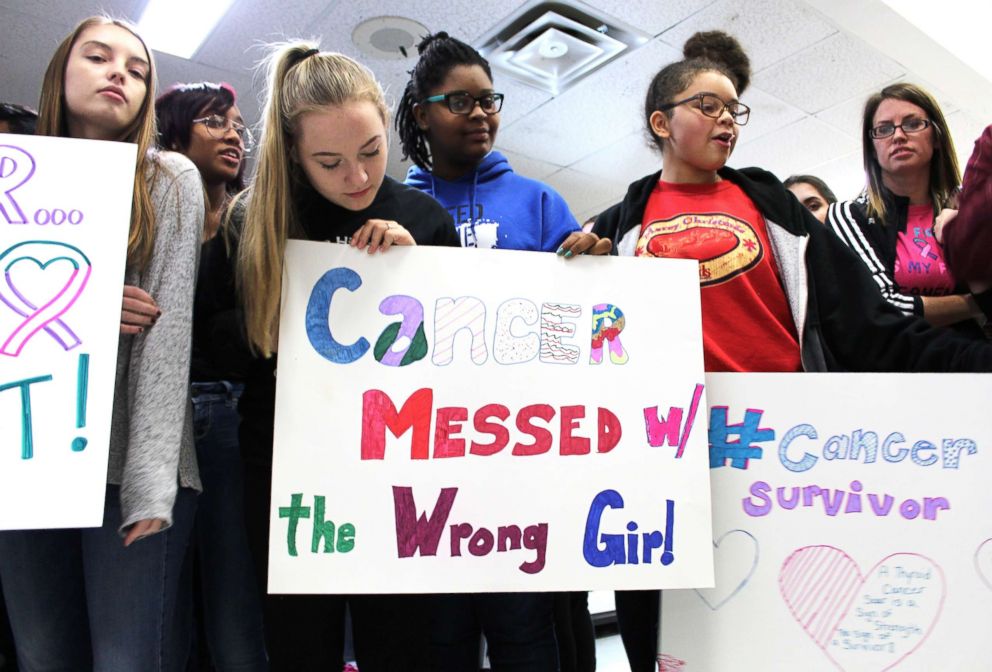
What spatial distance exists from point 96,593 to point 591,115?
3485 mm

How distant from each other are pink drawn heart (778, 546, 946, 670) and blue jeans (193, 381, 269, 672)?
0.86 metres

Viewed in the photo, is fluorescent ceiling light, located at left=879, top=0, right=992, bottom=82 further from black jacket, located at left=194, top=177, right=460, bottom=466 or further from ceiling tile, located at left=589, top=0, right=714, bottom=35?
black jacket, located at left=194, top=177, right=460, bottom=466

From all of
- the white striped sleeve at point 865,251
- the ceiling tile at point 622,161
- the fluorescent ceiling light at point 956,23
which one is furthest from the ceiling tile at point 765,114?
the white striped sleeve at point 865,251

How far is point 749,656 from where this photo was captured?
1010 millimetres

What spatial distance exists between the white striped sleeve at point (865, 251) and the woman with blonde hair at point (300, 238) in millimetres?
881

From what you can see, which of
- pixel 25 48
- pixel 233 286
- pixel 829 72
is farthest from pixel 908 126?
pixel 25 48

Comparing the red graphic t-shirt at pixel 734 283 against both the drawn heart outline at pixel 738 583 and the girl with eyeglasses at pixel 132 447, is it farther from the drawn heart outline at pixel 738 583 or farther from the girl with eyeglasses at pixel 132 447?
the girl with eyeglasses at pixel 132 447

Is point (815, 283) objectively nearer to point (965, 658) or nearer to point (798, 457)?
point (798, 457)

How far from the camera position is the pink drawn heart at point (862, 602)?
1006 mm

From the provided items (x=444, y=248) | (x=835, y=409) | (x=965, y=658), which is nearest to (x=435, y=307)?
(x=444, y=248)

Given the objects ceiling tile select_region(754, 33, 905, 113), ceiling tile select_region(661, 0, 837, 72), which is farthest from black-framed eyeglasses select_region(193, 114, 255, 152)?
ceiling tile select_region(754, 33, 905, 113)

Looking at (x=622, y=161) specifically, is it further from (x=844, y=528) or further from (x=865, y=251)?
(x=844, y=528)

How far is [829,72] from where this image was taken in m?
3.39

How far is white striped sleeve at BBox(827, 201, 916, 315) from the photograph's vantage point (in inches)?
49.8
